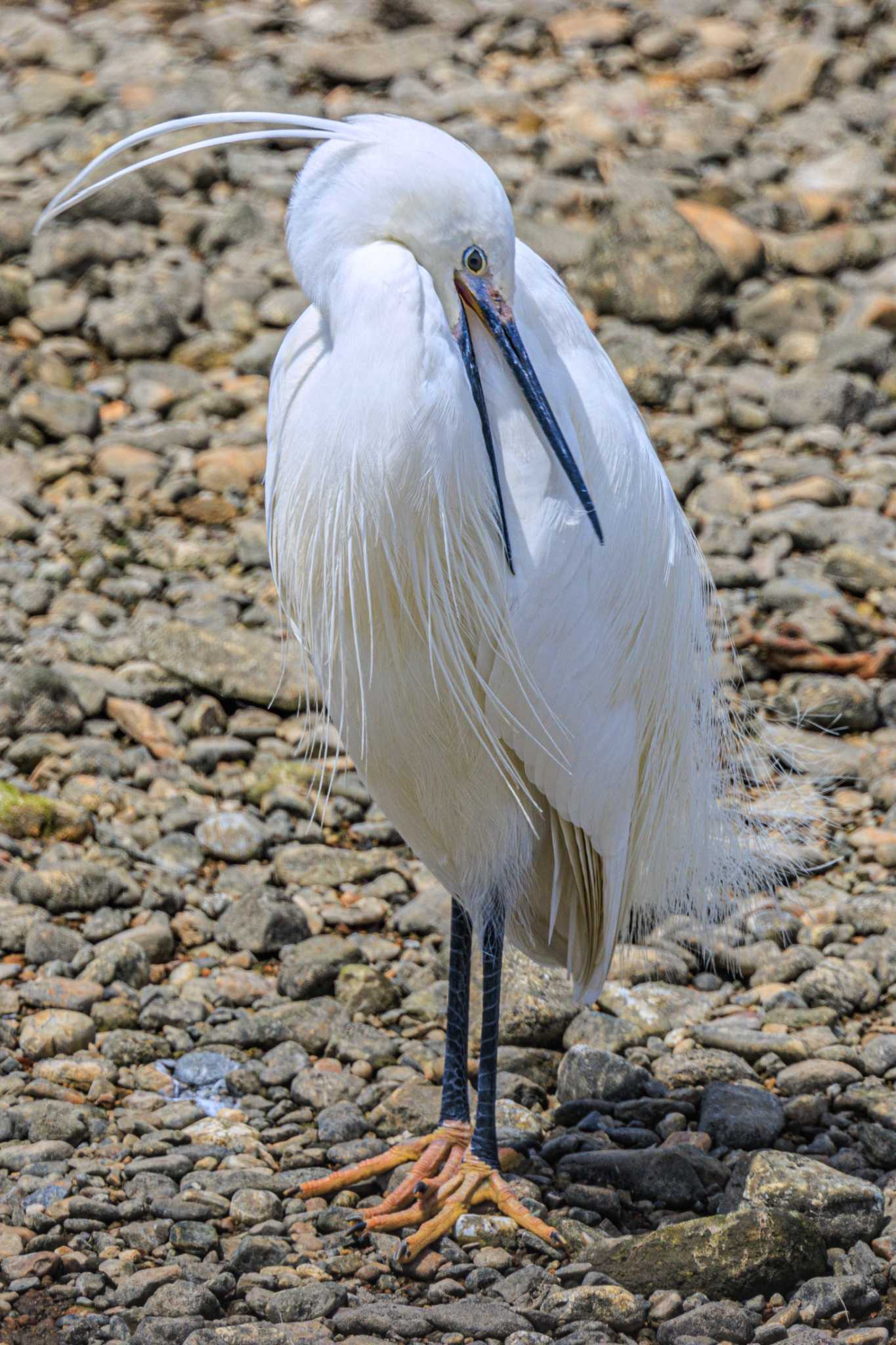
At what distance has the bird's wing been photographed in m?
3.06

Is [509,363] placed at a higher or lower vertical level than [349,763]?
higher

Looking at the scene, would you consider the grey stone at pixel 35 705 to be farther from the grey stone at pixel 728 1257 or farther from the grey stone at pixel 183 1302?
the grey stone at pixel 728 1257

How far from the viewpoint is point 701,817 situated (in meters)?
3.65

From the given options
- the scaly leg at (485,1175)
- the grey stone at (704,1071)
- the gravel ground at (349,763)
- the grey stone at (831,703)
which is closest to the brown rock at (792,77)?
the gravel ground at (349,763)

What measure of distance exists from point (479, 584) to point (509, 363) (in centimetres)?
43

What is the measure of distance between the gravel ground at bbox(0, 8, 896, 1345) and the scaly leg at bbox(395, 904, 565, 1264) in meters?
0.05

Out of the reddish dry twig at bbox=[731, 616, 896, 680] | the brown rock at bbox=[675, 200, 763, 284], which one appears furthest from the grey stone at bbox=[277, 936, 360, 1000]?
the brown rock at bbox=[675, 200, 763, 284]

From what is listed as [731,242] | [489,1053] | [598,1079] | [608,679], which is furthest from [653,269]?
[489,1053]

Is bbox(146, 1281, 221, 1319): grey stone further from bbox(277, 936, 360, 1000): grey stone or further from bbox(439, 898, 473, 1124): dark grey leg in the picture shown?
bbox(277, 936, 360, 1000): grey stone

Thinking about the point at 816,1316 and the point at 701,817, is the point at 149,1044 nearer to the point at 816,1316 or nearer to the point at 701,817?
the point at 701,817

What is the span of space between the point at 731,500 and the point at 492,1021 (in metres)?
3.09

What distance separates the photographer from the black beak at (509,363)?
2838 mm

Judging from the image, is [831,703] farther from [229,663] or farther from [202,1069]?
[202,1069]

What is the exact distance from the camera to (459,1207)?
10.8 feet
